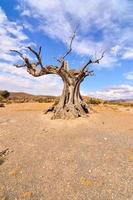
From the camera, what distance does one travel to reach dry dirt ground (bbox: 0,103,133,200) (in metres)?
7.50

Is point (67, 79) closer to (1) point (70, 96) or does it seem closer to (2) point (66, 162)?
(1) point (70, 96)

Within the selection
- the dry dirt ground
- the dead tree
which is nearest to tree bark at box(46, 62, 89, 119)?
the dead tree

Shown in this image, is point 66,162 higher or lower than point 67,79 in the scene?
lower

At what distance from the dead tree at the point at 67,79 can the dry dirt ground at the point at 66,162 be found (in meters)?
3.30

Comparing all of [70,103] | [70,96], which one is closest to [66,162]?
[70,103]

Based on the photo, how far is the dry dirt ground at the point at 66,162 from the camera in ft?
24.6

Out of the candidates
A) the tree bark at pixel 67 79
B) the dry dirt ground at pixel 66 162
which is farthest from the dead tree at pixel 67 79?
the dry dirt ground at pixel 66 162

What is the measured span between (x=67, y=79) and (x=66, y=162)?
36.4 ft

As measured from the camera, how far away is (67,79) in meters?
20.1

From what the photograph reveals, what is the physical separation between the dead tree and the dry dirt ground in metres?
3.30

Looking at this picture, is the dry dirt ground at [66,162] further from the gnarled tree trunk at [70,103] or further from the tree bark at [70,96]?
the tree bark at [70,96]

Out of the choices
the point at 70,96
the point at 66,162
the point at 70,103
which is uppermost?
the point at 70,96

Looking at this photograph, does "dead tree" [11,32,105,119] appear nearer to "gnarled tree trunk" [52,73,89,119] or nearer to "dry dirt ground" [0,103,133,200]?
"gnarled tree trunk" [52,73,89,119]

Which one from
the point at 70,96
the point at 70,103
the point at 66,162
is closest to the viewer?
the point at 66,162
